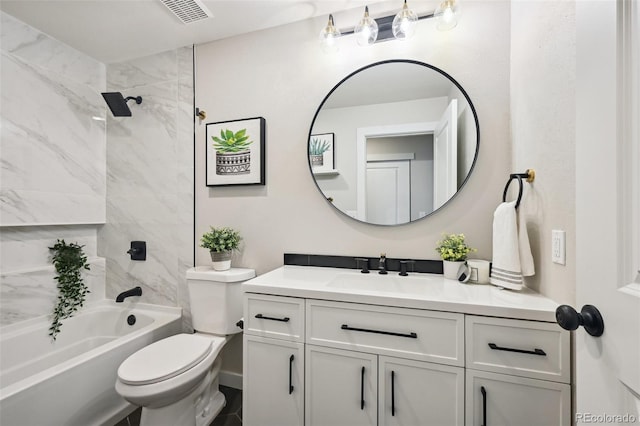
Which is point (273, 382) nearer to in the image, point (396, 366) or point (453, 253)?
point (396, 366)

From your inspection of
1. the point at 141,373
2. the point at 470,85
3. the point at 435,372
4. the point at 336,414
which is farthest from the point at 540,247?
the point at 141,373

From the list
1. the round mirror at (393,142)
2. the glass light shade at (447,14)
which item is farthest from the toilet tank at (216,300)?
the glass light shade at (447,14)

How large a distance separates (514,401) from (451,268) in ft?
1.99

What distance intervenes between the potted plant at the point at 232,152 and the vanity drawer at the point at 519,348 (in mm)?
1592

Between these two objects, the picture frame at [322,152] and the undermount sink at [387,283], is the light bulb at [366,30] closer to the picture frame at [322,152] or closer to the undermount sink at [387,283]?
the picture frame at [322,152]

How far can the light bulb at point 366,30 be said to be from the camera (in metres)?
1.56

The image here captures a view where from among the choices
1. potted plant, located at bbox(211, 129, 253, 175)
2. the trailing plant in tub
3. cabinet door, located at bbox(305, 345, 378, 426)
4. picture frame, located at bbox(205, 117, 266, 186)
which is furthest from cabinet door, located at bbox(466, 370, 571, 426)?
the trailing plant in tub

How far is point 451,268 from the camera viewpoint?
148cm

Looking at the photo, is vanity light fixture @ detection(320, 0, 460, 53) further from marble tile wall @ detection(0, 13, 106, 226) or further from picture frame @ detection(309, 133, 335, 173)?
marble tile wall @ detection(0, 13, 106, 226)

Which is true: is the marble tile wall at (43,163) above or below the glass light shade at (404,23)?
below

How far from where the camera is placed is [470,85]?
→ 1539 millimetres

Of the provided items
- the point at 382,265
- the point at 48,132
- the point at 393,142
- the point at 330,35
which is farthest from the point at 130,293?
the point at 330,35

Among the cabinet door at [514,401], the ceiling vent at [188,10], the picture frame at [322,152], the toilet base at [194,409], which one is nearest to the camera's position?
the cabinet door at [514,401]

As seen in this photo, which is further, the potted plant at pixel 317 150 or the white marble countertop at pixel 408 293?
the potted plant at pixel 317 150
